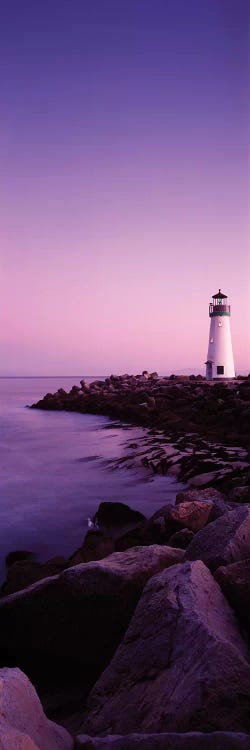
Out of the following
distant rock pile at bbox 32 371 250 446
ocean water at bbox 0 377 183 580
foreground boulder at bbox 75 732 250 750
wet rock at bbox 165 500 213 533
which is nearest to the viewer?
foreground boulder at bbox 75 732 250 750

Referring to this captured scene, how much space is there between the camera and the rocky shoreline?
1.73 meters

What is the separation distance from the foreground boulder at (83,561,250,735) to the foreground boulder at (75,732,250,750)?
11 centimetres

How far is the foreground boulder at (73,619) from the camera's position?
281 cm

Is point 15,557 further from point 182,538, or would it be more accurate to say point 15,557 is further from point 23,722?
point 23,722

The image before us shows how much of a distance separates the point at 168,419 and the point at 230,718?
43.1 ft

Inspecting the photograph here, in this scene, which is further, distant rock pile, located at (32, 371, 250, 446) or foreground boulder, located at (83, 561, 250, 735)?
distant rock pile, located at (32, 371, 250, 446)

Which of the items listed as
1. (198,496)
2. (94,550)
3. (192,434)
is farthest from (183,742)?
(192,434)

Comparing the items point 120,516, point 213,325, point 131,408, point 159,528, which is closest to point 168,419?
point 131,408

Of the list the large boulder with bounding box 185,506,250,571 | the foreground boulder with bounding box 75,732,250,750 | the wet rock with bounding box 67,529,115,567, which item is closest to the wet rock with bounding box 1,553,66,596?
the wet rock with bounding box 67,529,115,567

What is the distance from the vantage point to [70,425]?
66.0 feet

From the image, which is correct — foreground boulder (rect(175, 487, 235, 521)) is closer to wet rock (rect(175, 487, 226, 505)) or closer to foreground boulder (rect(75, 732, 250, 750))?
wet rock (rect(175, 487, 226, 505))

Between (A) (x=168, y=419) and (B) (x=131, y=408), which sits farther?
(B) (x=131, y=408)

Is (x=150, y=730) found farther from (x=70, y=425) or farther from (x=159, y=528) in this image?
(x=70, y=425)

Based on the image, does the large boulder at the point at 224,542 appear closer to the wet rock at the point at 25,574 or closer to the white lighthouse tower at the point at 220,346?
the wet rock at the point at 25,574
